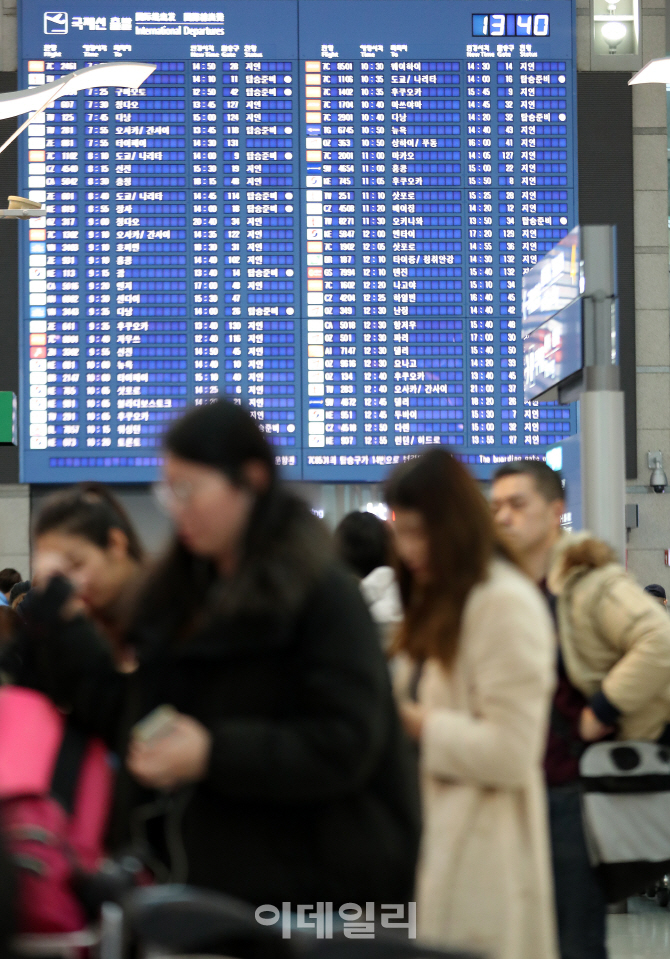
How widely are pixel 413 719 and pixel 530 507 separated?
1.15 meters

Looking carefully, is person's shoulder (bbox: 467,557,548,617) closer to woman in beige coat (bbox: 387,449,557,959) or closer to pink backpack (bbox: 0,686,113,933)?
woman in beige coat (bbox: 387,449,557,959)

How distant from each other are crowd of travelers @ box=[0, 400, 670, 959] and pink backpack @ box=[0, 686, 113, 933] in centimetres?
2

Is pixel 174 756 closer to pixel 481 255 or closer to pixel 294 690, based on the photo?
pixel 294 690

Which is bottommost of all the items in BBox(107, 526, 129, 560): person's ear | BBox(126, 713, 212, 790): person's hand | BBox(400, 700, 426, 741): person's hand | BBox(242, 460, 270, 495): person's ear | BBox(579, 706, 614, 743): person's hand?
BBox(579, 706, 614, 743): person's hand

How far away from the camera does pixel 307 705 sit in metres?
1.58

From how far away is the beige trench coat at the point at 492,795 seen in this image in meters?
2.03

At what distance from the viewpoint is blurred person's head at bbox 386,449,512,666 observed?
83.5 inches

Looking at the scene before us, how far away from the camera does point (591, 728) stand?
3070 millimetres

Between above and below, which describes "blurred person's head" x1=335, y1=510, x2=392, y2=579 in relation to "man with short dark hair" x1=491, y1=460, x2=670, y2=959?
above

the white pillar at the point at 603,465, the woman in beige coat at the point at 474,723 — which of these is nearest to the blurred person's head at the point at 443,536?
the woman in beige coat at the point at 474,723

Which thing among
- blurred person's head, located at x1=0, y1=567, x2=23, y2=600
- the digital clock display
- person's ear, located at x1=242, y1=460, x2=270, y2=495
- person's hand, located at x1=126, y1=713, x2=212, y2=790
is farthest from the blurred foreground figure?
the digital clock display

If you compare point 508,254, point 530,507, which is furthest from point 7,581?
point 530,507

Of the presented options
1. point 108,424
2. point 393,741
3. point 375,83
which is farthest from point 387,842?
point 375,83

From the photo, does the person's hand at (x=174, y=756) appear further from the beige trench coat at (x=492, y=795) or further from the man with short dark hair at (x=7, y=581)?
the man with short dark hair at (x=7, y=581)
